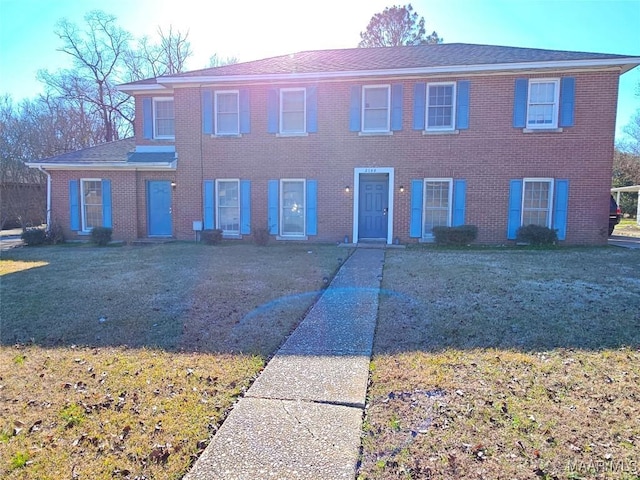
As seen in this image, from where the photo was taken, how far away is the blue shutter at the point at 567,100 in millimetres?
11688

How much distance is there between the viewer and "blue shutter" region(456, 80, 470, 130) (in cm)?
1212

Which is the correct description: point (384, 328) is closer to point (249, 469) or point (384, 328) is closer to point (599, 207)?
point (249, 469)

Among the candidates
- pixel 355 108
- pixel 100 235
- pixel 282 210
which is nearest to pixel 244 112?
pixel 282 210

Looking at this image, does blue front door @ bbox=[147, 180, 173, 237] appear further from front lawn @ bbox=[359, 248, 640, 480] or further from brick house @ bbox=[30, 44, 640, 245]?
front lawn @ bbox=[359, 248, 640, 480]

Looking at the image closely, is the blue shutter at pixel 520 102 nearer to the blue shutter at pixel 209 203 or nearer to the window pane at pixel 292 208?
the window pane at pixel 292 208

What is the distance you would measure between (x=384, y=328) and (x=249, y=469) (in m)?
2.87

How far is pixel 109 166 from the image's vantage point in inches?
547

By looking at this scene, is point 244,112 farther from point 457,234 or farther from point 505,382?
point 505,382

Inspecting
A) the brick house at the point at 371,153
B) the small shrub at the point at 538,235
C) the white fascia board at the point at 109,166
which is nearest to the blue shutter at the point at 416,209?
the brick house at the point at 371,153

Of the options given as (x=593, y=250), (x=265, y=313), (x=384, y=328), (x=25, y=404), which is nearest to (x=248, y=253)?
(x=265, y=313)

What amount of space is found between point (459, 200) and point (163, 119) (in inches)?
425

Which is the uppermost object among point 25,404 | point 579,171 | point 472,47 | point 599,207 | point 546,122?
point 472,47

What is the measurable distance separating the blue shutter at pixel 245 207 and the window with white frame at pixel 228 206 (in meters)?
0.20

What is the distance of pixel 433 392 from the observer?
3451 millimetres
